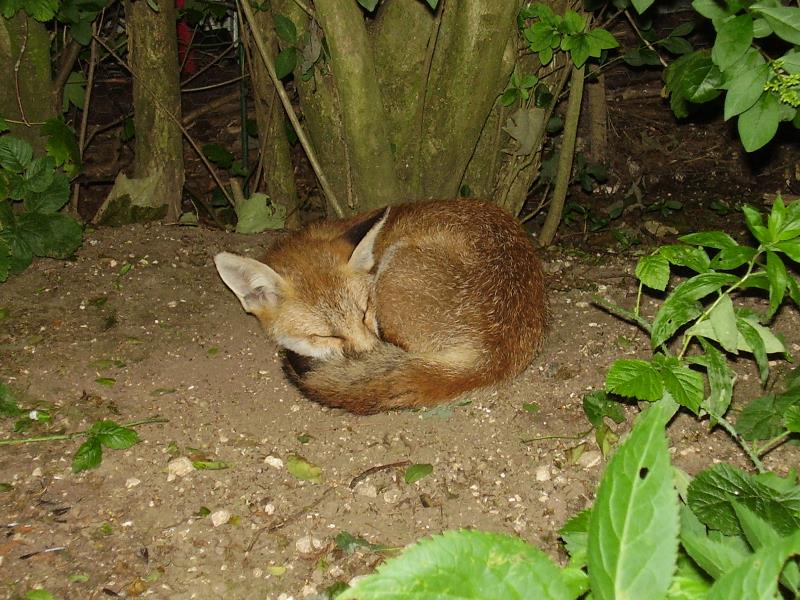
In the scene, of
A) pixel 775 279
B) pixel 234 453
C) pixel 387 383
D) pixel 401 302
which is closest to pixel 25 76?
pixel 401 302

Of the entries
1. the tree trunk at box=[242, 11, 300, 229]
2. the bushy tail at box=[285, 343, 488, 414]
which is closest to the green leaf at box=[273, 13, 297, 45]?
the tree trunk at box=[242, 11, 300, 229]

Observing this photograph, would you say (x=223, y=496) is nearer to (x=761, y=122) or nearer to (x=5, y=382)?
(x=5, y=382)

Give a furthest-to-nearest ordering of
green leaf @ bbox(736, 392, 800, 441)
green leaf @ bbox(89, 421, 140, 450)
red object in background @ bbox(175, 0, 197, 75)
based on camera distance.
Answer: red object in background @ bbox(175, 0, 197, 75)
green leaf @ bbox(89, 421, 140, 450)
green leaf @ bbox(736, 392, 800, 441)

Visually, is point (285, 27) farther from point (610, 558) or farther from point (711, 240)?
point (610, 558)

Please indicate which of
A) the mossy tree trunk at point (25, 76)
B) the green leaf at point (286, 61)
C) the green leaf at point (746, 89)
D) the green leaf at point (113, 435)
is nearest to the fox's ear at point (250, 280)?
the green leaf at point (113, 435)

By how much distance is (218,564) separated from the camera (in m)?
2.93

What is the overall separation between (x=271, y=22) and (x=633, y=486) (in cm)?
495

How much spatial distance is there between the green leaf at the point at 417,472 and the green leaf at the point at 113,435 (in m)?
1.35

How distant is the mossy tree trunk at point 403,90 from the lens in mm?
4707

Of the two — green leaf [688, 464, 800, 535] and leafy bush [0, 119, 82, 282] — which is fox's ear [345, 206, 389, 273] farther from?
green leaf [688, 464, 800, 535]

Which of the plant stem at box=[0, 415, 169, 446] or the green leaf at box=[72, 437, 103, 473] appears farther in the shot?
the plant stem at box=[0, 415, 169, 446]

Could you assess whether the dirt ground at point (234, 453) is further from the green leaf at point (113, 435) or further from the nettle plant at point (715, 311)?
the nettle plant at point (715, 311)

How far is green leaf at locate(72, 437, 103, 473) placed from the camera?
3.36 meters

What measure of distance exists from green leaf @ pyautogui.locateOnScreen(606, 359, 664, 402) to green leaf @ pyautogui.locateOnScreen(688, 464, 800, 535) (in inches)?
13.5
